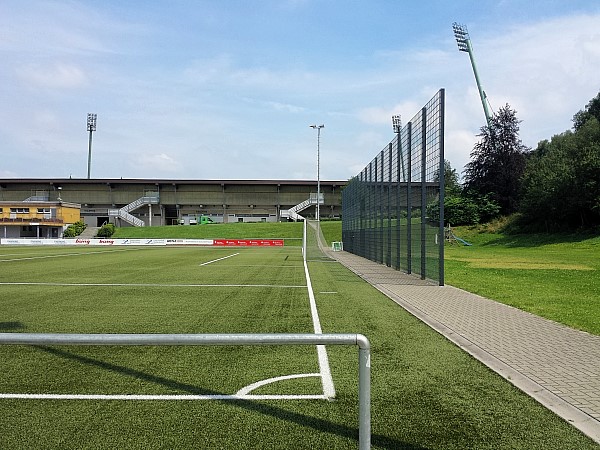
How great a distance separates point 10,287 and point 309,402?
12528mm

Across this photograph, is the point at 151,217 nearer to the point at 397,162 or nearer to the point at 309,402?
the point at 397,162

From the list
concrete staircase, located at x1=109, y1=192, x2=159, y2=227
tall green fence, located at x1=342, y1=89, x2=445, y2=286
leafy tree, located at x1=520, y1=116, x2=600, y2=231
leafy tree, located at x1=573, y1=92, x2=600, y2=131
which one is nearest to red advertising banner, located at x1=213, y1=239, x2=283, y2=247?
leafy tree, located at x1=520, y1=116, x2=600, y2=231

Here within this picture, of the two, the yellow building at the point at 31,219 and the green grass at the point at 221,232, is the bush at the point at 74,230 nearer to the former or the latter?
the yellow building at the point at 31,219

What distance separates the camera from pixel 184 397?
4969mm

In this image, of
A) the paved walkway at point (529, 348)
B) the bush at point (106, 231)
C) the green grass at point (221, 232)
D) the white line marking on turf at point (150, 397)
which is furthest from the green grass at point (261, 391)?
the bush at point (106, 231)

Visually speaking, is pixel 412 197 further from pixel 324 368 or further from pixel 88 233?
pixel 88 233

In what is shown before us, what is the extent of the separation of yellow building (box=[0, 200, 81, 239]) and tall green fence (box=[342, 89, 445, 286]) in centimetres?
6458

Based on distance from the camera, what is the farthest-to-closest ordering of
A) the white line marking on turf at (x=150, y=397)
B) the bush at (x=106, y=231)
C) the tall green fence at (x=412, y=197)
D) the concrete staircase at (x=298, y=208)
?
the concrete staircase at (x=298, y=208), the bush at (x=106, y=231), the tall green fence at (x=412, y=197), the white line marking on turf at (x=150, y=397)

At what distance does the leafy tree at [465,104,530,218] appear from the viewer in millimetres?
70000

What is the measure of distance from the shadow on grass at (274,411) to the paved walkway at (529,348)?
1579mm

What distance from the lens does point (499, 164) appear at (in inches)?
2849

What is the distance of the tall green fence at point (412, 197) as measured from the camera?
15.7 meters

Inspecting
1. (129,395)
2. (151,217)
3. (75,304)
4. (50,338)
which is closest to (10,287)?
(75,304)

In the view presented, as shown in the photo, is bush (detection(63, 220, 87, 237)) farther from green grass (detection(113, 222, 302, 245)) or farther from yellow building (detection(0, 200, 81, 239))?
green grass (detection(113, 222, 302, 245))
